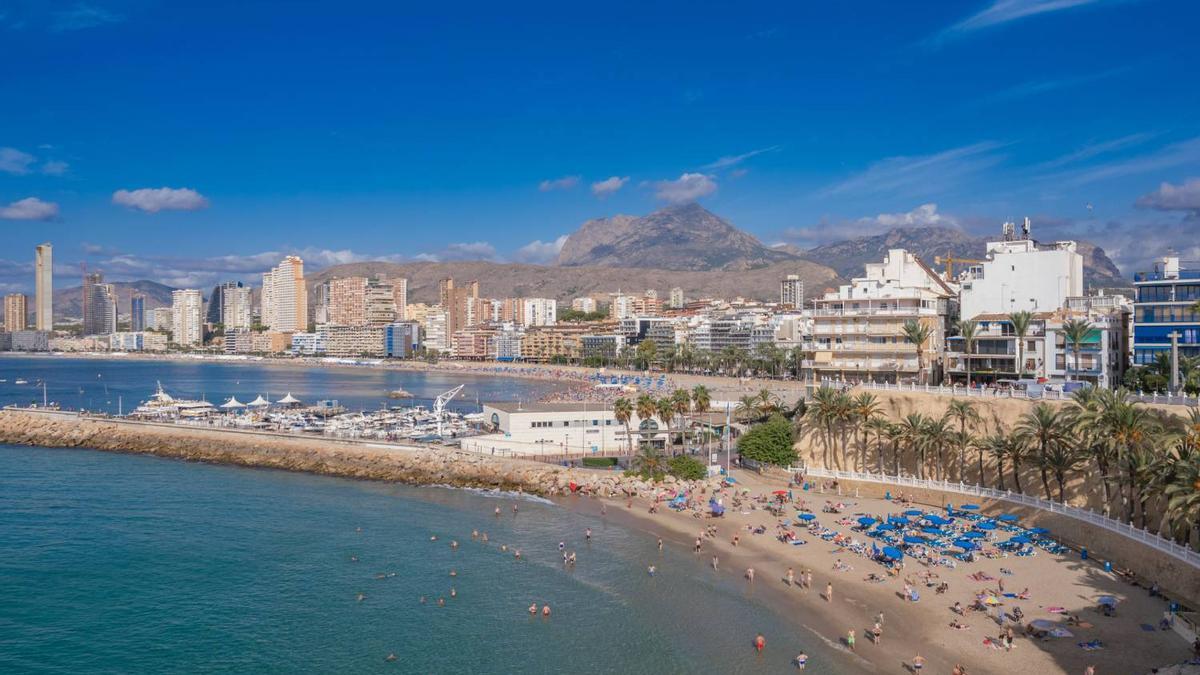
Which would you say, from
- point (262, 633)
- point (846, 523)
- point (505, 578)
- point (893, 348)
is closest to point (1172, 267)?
point (893, 348)

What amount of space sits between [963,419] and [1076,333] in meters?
15.2

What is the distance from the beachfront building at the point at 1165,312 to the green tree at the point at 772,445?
75.0 ft

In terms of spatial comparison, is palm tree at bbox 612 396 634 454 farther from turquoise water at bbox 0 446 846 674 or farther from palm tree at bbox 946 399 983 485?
palm tree at bbox 946 399 983 485

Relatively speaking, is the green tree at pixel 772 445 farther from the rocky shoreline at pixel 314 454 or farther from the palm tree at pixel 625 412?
the palm tree at pixel 625 412

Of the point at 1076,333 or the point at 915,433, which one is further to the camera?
the point at 1076,333

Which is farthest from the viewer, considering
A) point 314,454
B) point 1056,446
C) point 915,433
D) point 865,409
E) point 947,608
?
point 314,454

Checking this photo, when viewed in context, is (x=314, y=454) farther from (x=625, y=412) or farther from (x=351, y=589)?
(x=351, y=589)

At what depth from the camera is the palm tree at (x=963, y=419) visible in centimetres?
4288

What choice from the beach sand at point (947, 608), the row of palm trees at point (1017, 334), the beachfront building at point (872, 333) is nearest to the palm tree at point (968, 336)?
the row of palm trees at point (1017, 334)

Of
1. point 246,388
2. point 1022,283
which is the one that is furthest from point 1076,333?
point 246,388

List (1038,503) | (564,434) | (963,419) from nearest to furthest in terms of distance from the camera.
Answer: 1. (1038,503)
2. (963,419)
3. (564,434)

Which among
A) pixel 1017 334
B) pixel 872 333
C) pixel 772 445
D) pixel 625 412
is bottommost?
pixel 772 445

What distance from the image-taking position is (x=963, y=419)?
43062mm

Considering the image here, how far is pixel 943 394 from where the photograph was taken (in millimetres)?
45844
